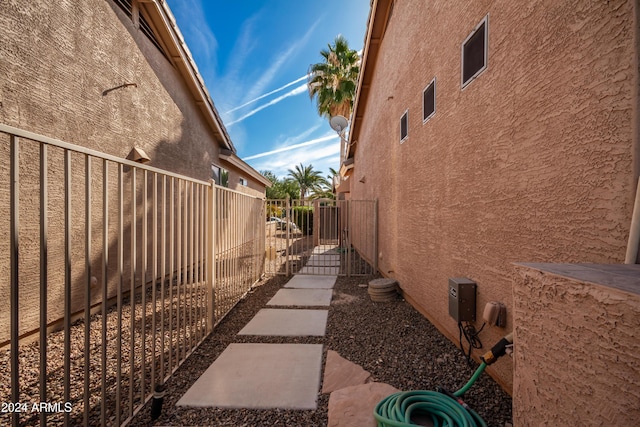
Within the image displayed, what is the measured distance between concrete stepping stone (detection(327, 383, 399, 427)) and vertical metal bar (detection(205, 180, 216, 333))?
2150 millimetres

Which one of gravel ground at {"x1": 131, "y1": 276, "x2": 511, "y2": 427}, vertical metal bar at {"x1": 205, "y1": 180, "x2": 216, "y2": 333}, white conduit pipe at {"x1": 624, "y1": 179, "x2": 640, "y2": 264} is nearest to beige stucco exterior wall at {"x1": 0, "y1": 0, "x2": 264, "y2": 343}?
vertical metal bar at {"x1": 205, "y1": 180, "x2": 216, "y2": 333}

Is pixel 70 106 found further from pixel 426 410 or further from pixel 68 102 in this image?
pixel 426 410

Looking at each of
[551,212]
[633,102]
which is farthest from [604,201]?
[633,102]

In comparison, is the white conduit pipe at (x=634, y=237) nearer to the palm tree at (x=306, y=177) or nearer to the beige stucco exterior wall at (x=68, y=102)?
the beige stucco exterior wall at (x=68, y=102)

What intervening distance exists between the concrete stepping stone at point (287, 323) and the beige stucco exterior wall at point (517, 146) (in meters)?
1.72

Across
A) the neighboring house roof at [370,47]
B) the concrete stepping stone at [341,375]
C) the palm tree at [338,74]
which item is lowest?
the concrete stepping stone at [341,375]

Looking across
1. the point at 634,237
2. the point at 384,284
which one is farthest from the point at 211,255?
the point at 634,237

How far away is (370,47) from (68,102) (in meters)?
7.36

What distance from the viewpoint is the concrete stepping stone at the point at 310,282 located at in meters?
6.48

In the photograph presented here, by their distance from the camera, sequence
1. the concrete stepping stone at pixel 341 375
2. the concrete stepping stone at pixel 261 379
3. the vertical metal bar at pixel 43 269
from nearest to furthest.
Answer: the vertical metal bar at pixel 43 269
the concrete stepping stone at pixel 261 379
the concrete stepping stone at pixel 341 375

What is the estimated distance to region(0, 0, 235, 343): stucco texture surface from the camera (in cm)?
328

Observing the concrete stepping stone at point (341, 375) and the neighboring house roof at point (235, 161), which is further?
the neighboring house roof at point (235, 161)

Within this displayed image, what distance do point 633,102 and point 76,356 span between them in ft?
17.3

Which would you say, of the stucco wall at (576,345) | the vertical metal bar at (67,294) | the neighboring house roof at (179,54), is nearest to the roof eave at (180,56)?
the neighboring house roof at (179,54)
